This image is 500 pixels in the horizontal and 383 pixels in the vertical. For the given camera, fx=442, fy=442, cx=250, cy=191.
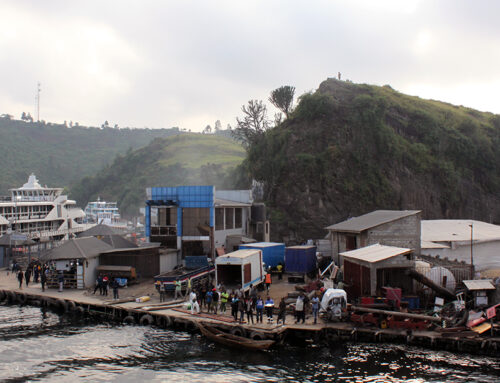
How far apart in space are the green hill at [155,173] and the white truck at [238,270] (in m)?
71.7

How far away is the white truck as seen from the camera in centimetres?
2572

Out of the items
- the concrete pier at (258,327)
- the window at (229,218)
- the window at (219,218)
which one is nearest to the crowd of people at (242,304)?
the concrete pier at (258,327)

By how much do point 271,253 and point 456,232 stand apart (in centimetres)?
1501

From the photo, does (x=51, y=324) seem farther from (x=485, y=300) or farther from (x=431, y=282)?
(x=485, y=300)

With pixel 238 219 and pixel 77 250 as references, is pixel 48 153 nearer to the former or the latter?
pixel 238 219

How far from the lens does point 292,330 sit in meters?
20.7

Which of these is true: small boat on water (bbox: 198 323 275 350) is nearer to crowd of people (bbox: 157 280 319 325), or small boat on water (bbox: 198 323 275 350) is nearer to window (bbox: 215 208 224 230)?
crowd of people (bbox: 157 280 319 325)

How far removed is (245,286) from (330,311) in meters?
5.87

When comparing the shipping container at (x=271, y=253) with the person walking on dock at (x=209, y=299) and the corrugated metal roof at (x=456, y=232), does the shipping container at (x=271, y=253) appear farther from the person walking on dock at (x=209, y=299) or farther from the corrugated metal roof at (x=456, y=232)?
the corrugated metal roof at (x=456, y=232)

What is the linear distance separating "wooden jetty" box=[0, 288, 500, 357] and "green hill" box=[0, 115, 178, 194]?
113m

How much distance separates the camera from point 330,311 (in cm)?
2166

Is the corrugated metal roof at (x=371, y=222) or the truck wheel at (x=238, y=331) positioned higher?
the corrugated metal roof at (x=371, y=222)

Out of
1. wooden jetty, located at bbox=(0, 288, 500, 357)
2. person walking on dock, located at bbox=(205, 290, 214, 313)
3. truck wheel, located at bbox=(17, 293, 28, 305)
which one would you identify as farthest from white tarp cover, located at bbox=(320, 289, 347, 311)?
truck wheel, located at bbox=(17, 293, 28, 305)

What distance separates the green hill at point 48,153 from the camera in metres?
139
